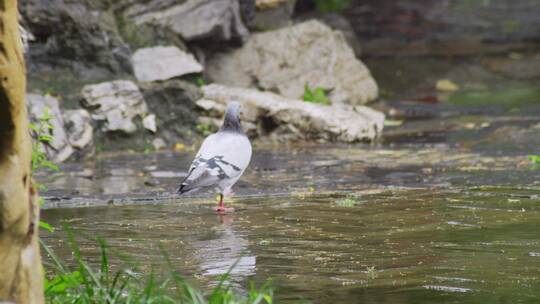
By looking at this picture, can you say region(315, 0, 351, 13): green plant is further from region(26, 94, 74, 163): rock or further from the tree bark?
the tree bark

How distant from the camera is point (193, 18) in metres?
14.4

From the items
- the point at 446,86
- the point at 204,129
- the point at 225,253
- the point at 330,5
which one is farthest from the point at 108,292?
the point at 330,5

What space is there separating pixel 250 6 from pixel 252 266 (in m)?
9.44

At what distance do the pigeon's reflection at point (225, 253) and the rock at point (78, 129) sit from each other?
4.35 metres

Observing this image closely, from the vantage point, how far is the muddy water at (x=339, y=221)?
19.0 feet

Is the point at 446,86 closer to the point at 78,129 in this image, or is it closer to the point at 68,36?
the point at 68,36

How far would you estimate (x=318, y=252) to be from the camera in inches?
262

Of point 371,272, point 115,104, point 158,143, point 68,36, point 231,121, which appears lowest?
point 158,143

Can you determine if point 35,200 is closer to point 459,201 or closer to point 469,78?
point 459,201

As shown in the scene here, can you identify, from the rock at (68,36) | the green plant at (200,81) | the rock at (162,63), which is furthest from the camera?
the green plant at (200,81)

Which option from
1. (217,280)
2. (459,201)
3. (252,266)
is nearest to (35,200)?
(217,280)

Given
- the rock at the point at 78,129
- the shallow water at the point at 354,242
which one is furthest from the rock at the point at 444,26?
the shallow water at the point at 354,242

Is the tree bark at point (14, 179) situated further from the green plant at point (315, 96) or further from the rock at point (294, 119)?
the green plant at point (315, 96)

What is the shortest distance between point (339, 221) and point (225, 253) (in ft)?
4.75
